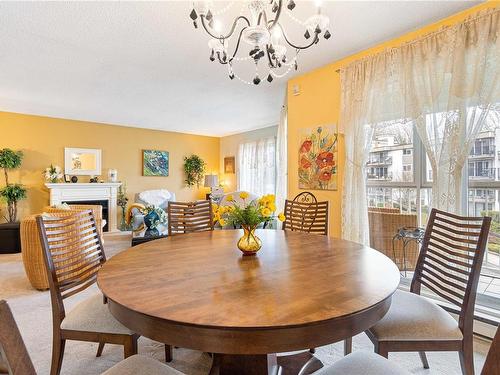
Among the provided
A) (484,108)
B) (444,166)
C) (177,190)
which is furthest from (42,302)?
(177,190)

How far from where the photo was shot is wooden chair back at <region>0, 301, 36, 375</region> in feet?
1.65

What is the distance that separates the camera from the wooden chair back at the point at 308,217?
252 cm

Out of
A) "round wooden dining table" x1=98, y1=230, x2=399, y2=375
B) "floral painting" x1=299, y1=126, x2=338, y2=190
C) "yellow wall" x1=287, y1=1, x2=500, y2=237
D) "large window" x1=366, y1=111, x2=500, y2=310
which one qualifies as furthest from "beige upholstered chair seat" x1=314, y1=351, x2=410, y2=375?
"floral painting" x1=299, y1=126, x2=338, y2=190

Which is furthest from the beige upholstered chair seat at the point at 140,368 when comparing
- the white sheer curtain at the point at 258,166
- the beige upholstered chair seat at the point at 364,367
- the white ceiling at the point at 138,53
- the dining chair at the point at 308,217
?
the white sheer curtain at the point at 258,166

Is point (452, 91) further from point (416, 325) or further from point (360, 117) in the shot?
point (416, 325)

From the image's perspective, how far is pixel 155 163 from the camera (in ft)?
23.4

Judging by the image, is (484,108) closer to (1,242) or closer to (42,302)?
(42,302)

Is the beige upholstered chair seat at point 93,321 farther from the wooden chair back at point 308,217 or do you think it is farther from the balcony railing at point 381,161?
the balcony railing at point 381,161

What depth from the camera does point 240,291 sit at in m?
1.06

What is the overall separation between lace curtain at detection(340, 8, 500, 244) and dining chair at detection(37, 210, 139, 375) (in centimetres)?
234

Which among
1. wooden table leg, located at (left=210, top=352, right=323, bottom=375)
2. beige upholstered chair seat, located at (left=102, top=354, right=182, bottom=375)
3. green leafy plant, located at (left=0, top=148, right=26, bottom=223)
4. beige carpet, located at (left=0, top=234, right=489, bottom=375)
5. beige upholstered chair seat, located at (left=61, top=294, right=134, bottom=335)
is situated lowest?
beige carpet, located at (left=0, top=234, right=489, bottom=375)

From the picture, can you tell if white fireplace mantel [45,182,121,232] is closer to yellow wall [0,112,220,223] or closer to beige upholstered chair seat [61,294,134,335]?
yellow wall [0,112,220,223]

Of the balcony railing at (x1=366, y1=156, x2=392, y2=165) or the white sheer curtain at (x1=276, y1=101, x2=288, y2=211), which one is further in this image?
the white sheer curtain at (x1=276, y1=101, x2=288, y2=211)

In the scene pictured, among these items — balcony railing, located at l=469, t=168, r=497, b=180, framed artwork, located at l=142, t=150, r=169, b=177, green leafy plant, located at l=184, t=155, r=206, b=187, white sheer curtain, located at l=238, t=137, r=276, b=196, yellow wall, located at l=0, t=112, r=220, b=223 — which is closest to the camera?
balcony railing, located at l=469, t=168, r=497, b=180
